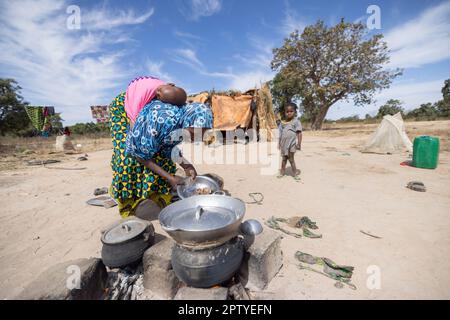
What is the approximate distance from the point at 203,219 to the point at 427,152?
6.06m

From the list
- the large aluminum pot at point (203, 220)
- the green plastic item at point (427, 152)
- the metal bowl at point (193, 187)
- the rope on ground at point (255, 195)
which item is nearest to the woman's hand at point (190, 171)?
the metal bowl at point (193, 187)

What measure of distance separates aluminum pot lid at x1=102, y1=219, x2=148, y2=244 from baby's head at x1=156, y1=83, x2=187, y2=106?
1.16 meters

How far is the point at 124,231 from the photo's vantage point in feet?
6.32

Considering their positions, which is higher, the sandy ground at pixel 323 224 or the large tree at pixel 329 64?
the large tree at pixel 329 64

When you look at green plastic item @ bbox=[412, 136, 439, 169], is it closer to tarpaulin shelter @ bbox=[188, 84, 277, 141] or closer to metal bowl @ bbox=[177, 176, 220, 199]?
metal bowl @ bbox=[177, 176, 220, 199]

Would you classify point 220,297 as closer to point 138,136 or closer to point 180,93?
point 138,136

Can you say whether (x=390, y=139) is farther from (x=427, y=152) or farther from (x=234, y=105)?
(x=234, y=105)

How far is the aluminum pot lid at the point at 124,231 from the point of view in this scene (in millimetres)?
1819

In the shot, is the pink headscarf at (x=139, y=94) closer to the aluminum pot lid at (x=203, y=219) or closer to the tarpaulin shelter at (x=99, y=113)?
the aluminum pot lid at (x=203, y=219)

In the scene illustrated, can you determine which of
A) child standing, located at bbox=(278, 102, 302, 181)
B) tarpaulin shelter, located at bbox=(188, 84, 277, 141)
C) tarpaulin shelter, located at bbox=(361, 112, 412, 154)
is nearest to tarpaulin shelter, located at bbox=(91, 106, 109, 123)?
tarpaulin shelter, located at bbox=(188, 84, 277, 141)

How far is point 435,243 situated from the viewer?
2.30m

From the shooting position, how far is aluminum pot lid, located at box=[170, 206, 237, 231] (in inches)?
59.6

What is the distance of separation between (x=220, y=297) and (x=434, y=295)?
1620mm

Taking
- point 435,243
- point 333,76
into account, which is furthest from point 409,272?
point 333,76
